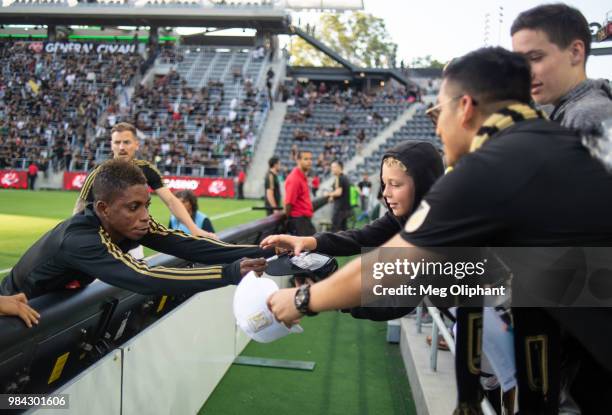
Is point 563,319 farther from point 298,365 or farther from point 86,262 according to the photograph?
point 298,365

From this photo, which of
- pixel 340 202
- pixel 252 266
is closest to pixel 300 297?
pixel 252 266

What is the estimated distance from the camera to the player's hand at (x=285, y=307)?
1.77m

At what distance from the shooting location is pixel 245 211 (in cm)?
1912

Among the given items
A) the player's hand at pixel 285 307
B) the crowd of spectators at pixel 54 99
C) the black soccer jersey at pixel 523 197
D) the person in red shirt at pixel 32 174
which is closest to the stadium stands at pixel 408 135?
the crowd of spectators at pixel 54 99

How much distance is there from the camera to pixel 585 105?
78.5 inches

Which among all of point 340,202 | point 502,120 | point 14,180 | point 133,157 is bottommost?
point 14,180

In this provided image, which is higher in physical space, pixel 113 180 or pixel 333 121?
pixel 333 121

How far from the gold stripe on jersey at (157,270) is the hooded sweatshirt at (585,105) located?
176cm

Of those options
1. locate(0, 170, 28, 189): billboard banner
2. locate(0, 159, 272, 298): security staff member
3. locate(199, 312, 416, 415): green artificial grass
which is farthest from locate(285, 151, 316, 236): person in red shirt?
locate(0, 170, 28, 189): billboard banner

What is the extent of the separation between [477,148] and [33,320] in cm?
178

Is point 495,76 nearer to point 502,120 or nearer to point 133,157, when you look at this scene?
point 502,120

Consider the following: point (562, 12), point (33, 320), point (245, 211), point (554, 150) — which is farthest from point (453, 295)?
point (245, 211)

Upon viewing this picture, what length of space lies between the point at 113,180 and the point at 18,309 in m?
0.88

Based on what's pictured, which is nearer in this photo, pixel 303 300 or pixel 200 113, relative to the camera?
pixel 303 300
